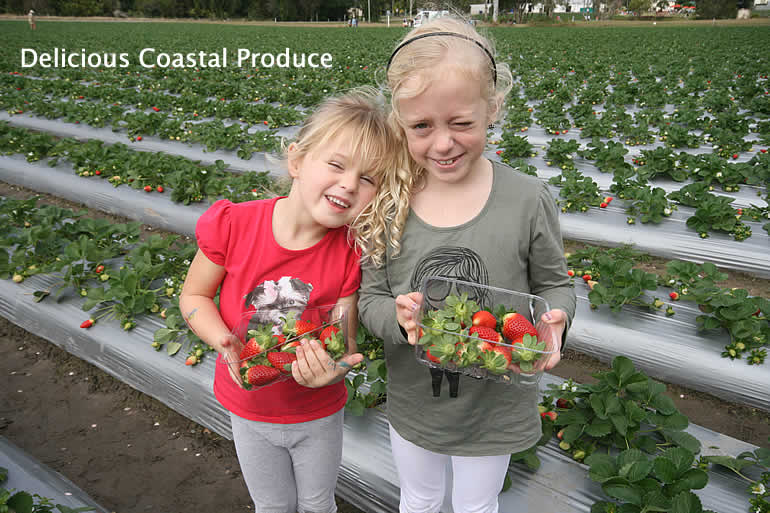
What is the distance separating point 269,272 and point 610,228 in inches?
155

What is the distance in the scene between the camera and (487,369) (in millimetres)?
1300

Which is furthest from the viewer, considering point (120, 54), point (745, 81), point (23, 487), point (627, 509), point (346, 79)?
point (120, 54)

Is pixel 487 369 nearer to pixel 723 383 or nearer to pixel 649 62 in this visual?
pixel 723 383

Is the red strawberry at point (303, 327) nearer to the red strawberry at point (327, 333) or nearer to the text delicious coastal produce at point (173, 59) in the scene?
the red strawberry at point (327, 333)

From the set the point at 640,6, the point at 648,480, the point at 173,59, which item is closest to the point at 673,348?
the point at 648,480

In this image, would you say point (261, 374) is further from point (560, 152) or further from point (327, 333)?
point (560, 152)

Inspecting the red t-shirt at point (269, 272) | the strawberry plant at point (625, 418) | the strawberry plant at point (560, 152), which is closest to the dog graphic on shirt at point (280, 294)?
the red t-shirt at point (269, 272)

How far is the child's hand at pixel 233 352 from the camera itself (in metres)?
1.44

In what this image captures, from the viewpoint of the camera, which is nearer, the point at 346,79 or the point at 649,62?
the point at 346,79

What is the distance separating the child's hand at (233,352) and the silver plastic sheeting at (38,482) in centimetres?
118

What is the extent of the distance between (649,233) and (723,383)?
1.85 meters

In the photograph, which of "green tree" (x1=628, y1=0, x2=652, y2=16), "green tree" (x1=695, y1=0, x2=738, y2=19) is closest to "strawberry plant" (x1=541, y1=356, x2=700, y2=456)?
"green tree" (x1=695, y1=0, x2=738, y2=19)

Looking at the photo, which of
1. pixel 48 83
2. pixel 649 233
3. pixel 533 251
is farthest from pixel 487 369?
pixel 48 83

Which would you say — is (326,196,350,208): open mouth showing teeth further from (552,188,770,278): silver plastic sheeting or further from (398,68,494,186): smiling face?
(552,188,770,278): silver plastic sheeting
